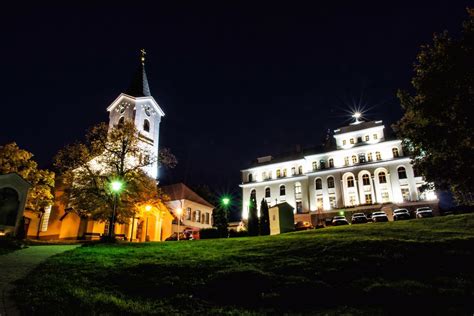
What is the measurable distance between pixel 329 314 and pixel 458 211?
1336 inches

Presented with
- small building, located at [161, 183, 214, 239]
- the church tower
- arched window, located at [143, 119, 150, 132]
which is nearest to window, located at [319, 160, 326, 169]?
small building, located at [161, 183, 214, 239]

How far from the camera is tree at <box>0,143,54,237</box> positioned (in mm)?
37938

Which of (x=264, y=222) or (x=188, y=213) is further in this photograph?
(x=188, y=213)

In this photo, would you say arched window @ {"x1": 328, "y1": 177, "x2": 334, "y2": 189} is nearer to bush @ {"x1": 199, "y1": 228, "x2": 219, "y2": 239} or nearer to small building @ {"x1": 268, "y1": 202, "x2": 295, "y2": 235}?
small building @ {"x1": 268, "y1": 202, "x2": 295, "y2": 235}

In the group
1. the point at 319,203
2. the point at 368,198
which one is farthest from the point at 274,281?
the point at 319,203

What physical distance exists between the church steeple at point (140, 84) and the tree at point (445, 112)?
37.9 meters

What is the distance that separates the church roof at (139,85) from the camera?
5091 cm

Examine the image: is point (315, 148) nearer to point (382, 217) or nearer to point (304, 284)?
point (382, 217)

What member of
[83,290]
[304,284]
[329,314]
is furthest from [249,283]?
[83,290]

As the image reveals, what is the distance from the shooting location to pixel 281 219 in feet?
109

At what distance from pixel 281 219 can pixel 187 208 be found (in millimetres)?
26552

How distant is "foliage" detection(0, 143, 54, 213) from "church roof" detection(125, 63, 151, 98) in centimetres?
1703

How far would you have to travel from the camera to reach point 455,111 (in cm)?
2183

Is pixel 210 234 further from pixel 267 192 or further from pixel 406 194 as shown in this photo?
pixel 406 194
